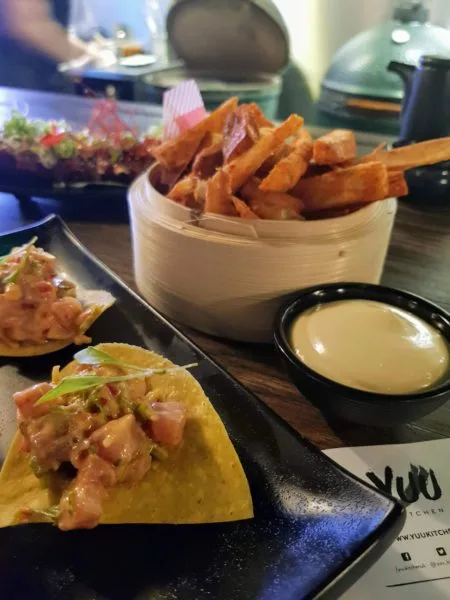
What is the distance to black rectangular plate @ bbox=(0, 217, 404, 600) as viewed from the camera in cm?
81

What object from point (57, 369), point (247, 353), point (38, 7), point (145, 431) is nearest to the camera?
point (145, 431)

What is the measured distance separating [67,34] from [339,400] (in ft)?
20.4

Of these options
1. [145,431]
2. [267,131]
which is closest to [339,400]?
[145,431]

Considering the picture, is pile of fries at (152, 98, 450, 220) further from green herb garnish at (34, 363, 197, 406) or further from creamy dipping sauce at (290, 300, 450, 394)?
green herb garnish at (34, 363, 197, 406)

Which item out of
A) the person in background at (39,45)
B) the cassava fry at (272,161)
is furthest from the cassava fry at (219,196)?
the person in background at (39,45)

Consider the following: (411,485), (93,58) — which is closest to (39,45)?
(93,58)

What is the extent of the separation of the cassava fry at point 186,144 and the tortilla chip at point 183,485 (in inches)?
25.7

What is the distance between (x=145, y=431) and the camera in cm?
103

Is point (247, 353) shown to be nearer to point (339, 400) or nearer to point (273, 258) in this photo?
point (273, 258)

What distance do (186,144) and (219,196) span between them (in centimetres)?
27

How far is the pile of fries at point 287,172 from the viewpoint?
4.32 feet

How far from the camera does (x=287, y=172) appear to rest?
1.29 metres

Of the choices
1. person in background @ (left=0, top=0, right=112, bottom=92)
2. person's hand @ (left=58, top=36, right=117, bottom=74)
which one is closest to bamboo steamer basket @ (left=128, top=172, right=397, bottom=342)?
person's hand @ (left=58, top=36, right=117, bottom=74)

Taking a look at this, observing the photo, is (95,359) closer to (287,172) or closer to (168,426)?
(168,426)
